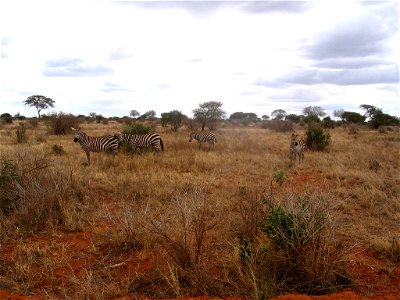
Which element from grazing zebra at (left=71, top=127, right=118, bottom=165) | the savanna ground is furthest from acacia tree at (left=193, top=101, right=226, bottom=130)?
the savanna ground

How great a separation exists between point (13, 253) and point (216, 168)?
313 inches

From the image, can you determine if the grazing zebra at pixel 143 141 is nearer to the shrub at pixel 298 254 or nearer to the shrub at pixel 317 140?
the shrub at pixel 317 140

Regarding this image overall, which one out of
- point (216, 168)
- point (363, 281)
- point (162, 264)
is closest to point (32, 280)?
point (162, 264)

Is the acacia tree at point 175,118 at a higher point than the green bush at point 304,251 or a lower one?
higher

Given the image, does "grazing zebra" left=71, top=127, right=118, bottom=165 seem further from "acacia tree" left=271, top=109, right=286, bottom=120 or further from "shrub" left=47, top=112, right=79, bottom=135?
"acacia tree" left=271, top=109, right=286, bottom=120

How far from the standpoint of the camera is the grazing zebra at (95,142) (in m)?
14.7

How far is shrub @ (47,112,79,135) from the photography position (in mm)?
26516

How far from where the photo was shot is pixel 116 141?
15.4 meters

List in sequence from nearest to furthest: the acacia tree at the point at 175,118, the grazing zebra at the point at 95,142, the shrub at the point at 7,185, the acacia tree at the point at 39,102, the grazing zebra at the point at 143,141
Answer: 1. the shrub at the point at 7,185
2. the grazing zebra at the point at 95,142
3. the grazing zebra at the point at 143,141
4. the acacia tree at the point at 175,118
5. the acacia tree at the point at 39,102

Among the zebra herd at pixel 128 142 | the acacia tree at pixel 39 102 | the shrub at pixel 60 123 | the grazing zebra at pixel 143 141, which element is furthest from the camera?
the acacia tree at pixel 39 102

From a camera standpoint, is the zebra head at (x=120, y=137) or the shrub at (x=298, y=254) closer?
the shrub at (x=298, y=254)

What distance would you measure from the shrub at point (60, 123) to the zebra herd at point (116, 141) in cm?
1125

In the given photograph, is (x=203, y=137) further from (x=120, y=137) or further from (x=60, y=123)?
(x=60, y=123)

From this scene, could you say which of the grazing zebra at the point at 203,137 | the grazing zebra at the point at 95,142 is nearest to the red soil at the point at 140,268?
the grazing zebra at the point at 95,142
